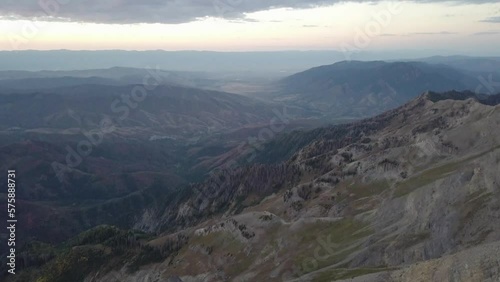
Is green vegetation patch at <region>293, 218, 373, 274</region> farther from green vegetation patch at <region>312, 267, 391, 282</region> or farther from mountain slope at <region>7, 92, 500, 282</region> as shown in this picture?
green vegetation patch at <region>312, 267, 391, 282</region>

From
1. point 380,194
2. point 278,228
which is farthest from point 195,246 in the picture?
point 380,194

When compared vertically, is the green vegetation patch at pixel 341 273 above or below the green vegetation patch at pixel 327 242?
above

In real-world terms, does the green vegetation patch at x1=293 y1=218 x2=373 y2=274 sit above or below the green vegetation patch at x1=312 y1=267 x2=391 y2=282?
below

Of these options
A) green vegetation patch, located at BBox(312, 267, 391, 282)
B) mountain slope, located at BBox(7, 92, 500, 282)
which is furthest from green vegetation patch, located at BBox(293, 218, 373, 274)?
green vegetation patch, located at BBox(312, 267, 391, 282)

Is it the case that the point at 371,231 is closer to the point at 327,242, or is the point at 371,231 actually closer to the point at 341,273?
the point at 327,242

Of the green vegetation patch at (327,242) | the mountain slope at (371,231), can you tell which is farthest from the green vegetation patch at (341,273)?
the green vegetation patch at (327,242)

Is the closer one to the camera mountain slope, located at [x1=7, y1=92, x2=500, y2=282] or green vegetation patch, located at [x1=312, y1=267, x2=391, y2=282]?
green vegetation patch, located at [x1=312, y1=267, x2=391, y2=282]

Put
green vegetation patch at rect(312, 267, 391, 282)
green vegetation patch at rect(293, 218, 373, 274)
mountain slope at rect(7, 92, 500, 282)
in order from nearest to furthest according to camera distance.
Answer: green vegetation patch at rect(312, 267, 391, 282)
mountain slope at rect(7, 92, 500, 282)
green vegetation patch at rect(293, 218, 373, 274)

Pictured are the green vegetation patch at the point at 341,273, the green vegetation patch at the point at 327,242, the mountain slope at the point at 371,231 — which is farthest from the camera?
the green vegetation patch at the point at 327,242

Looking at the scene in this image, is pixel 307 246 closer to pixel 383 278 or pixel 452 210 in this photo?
pixel 452 210

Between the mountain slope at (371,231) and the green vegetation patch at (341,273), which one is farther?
the mountain slope at (371,231)

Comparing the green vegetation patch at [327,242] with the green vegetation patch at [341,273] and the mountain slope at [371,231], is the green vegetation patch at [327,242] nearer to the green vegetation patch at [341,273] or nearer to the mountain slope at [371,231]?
the mountain slope at [371,231]
